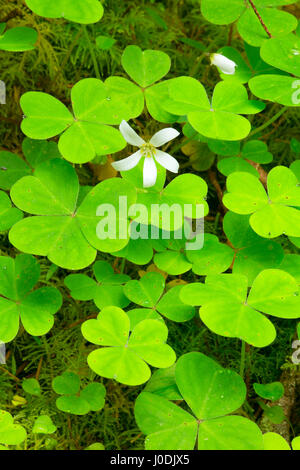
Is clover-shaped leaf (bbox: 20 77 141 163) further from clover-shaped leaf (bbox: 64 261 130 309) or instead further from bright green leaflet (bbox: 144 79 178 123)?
clover-shaped leaf (bbox: 64 261 130 309)

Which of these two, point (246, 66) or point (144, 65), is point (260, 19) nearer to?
point (246, 66)

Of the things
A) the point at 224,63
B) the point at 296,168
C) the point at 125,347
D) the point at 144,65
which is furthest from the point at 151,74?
the point at 125,347

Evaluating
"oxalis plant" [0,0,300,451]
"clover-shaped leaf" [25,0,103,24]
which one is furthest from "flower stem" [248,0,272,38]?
"clover-shaped leaf" [25,0,103,24]

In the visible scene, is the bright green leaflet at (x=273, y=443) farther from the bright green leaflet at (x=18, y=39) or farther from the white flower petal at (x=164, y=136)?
the bright green leaflet at (x=18, y=39)

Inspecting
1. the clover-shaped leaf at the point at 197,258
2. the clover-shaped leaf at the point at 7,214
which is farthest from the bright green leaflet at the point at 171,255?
the clover-shaped leaf at the point at 7,214

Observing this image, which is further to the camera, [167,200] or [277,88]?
[277,88]
